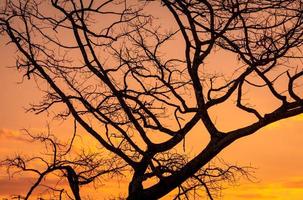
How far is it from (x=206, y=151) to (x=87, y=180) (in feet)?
9.33

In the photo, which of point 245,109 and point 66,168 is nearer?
point 245,109

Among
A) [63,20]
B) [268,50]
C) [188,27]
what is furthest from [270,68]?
[63,20]

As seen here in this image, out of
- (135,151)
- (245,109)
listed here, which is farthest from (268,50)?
(135,151)

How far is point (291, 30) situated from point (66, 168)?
525cm

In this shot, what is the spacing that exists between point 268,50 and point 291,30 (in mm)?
553

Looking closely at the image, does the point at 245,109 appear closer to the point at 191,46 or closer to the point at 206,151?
the point at 206,151

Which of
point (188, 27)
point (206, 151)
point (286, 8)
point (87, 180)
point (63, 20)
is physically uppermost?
point (63, 20)

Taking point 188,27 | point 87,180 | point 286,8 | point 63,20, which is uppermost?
point 63,20

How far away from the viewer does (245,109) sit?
11172mm

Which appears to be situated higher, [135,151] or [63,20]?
[63,20]

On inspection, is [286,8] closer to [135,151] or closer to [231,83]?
[231,83]

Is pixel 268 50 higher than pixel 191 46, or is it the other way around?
pixel 191 46

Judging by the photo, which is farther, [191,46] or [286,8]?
[191,46]

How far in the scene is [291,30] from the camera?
11.2 m
